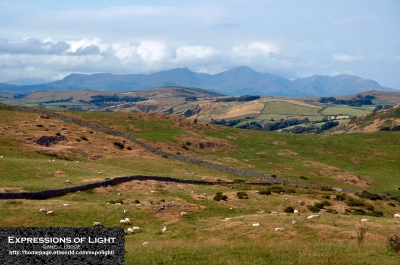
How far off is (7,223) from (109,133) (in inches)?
2960

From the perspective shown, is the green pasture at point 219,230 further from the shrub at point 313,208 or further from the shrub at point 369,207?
the shrub at point 369,207

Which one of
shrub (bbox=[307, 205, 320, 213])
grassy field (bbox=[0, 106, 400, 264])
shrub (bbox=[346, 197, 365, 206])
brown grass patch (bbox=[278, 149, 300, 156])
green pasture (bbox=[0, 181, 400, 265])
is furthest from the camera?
brown grass patch (bbox=[278, 149, 300, 156])

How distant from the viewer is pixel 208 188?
6141 centimetres

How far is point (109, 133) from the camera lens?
10625cm

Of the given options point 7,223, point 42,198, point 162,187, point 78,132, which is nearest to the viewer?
point 7,223

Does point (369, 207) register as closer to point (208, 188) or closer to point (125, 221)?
point (208, 188)

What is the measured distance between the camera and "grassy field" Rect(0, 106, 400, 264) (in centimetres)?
2305

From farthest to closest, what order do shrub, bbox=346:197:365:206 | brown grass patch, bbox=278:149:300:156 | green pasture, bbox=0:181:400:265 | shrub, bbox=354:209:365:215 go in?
brown grass patch, bbox=278:149:300:156 < shrub, bbox=346:197:365:206 < shrub, bbox=354:209:365:215 < green pasture, bbox=0:181:400:265

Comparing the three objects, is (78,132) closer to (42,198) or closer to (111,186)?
(111,186)

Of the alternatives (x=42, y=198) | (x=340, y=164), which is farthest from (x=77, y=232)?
(x=340, y=164)

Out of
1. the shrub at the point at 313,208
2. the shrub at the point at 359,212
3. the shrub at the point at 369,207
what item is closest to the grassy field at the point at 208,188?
the shrub at the point at 369,207

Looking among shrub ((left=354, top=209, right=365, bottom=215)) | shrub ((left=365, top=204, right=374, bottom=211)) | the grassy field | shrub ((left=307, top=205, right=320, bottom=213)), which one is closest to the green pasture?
the grassy field

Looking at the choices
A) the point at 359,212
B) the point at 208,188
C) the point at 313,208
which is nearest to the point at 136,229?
the point at 313,208

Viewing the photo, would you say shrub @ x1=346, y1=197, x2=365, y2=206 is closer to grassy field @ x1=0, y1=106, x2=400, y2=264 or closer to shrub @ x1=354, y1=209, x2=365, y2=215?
grassy field @ x1=0, y1=106, x2=400, y2=264
